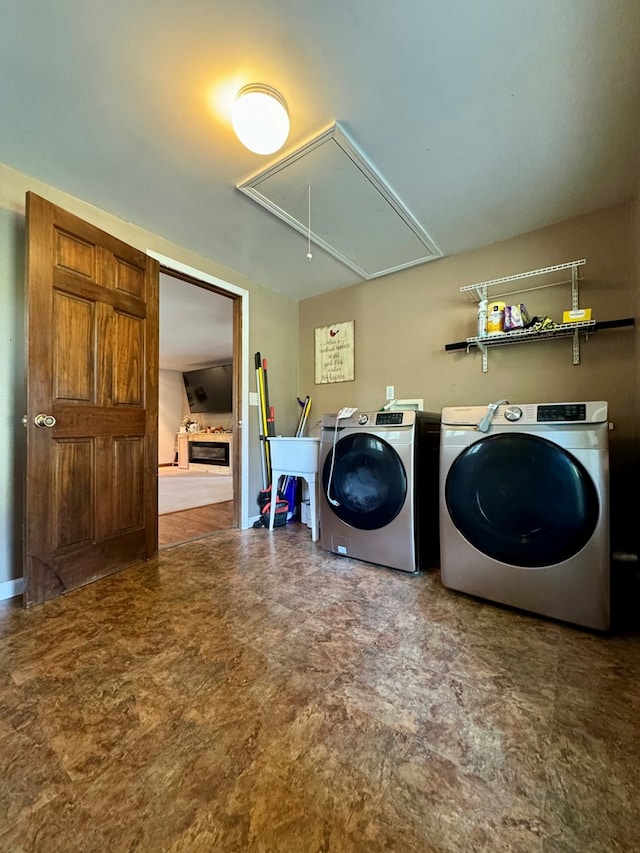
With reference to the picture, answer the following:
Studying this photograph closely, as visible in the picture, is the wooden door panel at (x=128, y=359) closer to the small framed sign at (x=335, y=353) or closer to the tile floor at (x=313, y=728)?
the tile floor at (x=313, y=728)

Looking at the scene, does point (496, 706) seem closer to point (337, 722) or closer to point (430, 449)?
point (337, 722)

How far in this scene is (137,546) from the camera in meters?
2.12

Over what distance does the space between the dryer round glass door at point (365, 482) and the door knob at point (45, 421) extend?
150cm

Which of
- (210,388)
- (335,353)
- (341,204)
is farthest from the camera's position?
(210,388)

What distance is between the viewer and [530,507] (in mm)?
1496

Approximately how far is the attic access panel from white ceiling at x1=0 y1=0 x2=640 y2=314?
55 millimetres

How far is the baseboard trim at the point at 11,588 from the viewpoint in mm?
1698

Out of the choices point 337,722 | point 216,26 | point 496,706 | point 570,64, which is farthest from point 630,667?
point 216,26

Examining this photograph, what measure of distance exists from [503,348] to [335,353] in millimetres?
1387

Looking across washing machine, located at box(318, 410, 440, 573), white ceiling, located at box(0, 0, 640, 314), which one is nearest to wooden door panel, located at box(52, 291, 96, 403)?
white ceiling, located at box(0, 0, 640, 314)

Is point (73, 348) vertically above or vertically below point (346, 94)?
below

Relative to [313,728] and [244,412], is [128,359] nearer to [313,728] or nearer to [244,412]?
[244,412]

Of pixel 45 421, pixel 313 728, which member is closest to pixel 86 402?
pixel 45 421

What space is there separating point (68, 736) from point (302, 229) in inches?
99.5
